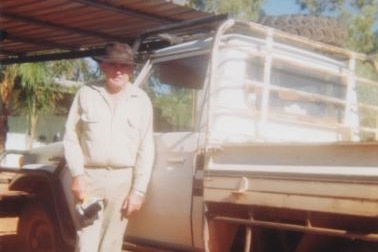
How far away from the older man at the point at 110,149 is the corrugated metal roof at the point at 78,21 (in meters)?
1.80

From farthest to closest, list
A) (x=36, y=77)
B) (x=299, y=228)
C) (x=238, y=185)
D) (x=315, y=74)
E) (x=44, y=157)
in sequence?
(x=36, y=77) → (x=44, y=157) → (x=315, y=74) → (x=238, y=185) → (x=299, y=228)

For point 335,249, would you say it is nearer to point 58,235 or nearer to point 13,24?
point 58,235

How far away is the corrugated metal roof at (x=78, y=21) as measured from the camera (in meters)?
6.27

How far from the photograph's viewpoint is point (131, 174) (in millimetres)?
4289

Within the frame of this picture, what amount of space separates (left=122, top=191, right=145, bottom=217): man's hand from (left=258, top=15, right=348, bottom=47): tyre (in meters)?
2.22

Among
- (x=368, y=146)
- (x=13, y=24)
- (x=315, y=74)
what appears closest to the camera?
(x=368, y=146)

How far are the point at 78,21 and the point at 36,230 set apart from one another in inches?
98.7

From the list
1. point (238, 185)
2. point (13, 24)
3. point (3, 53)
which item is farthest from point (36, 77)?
point (238, 185)

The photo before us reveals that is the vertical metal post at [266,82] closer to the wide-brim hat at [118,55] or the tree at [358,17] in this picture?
the wide-brim hat at [118,55]

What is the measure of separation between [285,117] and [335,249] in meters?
1.44

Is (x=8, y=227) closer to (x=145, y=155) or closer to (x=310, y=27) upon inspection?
(x=145, y=155)

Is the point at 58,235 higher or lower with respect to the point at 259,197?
lower

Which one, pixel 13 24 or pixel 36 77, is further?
pixel 36 77


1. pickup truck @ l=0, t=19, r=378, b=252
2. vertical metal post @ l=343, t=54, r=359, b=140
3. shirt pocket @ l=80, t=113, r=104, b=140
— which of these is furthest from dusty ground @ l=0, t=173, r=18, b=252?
vertical metal post @ l=343, t=54, r=359, b=140
